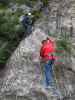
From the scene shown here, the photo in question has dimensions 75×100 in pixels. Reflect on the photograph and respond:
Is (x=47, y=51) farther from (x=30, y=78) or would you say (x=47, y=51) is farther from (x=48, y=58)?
(x=30, y=78)

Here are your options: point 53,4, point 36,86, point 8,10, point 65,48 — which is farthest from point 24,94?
point 53,4

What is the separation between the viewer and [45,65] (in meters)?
15.1

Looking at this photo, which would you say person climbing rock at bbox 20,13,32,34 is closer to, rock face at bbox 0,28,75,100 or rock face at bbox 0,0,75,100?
rock face at bbox 0,0,75,100

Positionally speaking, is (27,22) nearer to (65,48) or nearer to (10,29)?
(10,29)

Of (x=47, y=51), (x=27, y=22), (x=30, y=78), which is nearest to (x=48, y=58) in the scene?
(x=47, y=51)

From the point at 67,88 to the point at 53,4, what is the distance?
4.86 metres

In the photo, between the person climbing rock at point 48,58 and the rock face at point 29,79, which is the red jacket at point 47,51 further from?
the rock face at point 29,79

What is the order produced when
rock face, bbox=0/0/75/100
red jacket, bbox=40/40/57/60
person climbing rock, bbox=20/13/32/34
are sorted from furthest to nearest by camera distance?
person climbing rock, bbox=20/13/32/34, rock face, bbox=0/0/75/100, red jacket, bbox=40/40/57/60

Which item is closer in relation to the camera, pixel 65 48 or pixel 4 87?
pixel 4 87

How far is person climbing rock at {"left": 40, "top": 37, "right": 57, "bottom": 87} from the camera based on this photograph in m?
14.8

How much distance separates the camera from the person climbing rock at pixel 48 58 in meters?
14.8

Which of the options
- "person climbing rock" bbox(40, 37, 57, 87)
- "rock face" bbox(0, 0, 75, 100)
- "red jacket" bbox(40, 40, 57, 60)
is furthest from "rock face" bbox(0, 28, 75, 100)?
"red jacket" bbox(40, 40, 57, 60)

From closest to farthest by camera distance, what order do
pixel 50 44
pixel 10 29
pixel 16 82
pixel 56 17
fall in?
pixel 50 44
pixel 16 82
pixel 10 29
pixel 56 17

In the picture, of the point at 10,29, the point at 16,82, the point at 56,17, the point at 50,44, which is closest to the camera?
the point at 50,44
